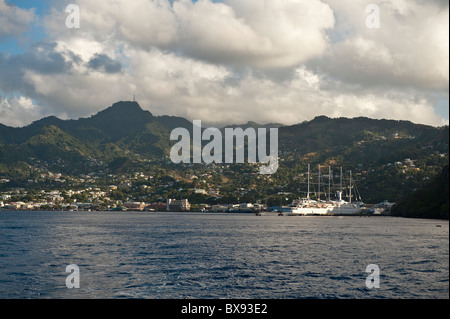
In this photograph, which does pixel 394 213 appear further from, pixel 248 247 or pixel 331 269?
pixel 331 269

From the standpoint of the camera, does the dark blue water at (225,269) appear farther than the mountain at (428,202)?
No

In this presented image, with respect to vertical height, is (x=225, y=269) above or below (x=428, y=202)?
below

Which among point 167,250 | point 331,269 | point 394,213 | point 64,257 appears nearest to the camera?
point 331,269

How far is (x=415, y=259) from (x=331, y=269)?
1264 centimetres

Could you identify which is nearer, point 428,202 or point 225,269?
point 225,269

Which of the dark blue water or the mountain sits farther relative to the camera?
the mountain

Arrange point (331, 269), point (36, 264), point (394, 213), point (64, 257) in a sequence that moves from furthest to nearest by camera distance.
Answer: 1. point (394, 213)
2. point (64, 257)
3. point (36, 264)
4. point (331, 269)

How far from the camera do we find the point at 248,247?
215 ft

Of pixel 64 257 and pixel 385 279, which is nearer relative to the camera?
pixel 385 279

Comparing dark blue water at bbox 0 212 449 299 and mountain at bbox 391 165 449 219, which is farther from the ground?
mountain at bbox 391 165 449 219

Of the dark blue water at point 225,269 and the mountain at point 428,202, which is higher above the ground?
the mountain at point 428,202
